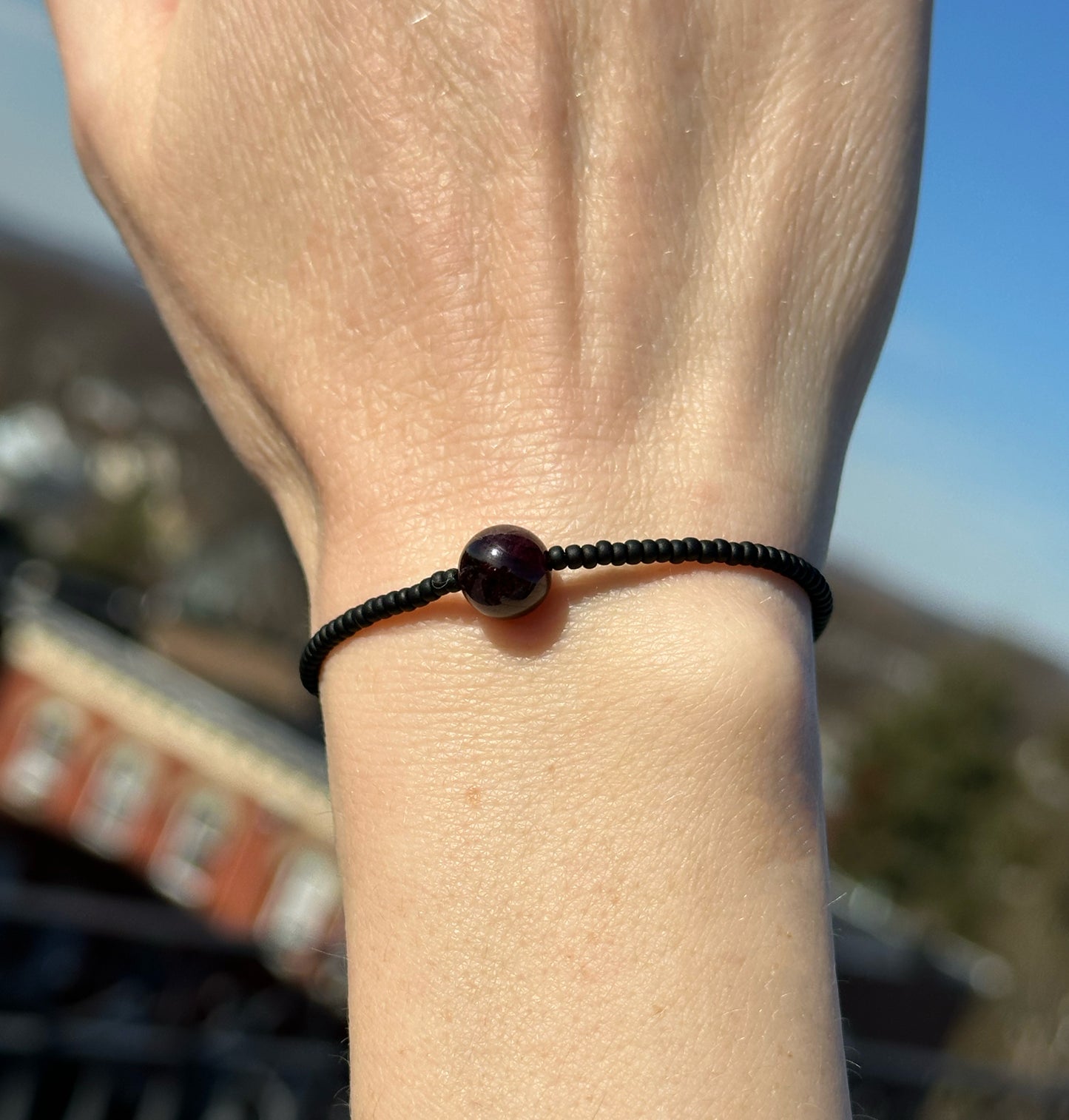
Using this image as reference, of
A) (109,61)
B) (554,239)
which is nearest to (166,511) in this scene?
(109,61)

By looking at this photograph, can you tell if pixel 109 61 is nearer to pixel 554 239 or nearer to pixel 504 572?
pixel 554 239

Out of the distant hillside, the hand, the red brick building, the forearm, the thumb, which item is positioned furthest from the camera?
the distant hillside

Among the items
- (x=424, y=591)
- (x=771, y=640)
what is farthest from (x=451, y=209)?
(x=771, y=640)

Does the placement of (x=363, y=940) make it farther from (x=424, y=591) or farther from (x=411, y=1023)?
(x=424, y=591)

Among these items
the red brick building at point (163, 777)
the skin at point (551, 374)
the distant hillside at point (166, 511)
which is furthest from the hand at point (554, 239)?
the red brick building at point (163, 777)

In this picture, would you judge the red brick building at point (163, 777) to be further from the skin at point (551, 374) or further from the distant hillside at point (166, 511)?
the skin at point (551, 374)

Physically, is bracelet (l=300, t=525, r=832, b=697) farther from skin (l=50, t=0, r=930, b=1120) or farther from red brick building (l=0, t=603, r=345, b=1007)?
red brick building (l=0, t=603, r=345, b=1007)

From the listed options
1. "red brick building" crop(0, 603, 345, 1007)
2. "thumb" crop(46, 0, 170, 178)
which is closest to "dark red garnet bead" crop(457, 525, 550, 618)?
"thumb" crop(46, 0, 170, 178)
